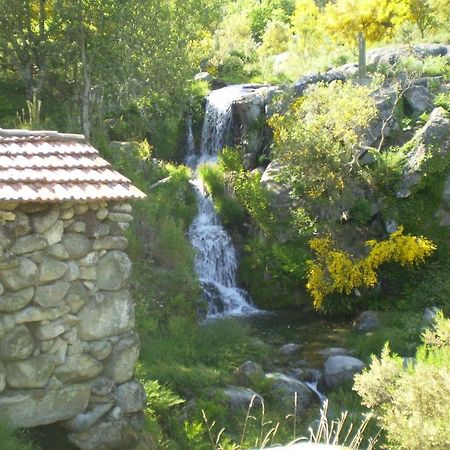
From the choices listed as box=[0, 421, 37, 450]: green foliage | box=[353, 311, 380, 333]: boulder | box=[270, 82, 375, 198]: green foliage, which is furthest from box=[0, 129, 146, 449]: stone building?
box=[270, 82, 375, 198]: green foliage

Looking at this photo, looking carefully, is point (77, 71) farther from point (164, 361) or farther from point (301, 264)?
point (164, 361)

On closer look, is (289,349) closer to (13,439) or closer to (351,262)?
(351,262)

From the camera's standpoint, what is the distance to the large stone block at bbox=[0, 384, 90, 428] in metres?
4.59

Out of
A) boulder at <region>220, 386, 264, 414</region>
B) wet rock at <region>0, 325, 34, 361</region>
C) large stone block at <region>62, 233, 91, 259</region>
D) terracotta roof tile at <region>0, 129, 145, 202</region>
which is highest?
terracotta roof tile at <region>0, 129, 145, 202</region>

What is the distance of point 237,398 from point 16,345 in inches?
128

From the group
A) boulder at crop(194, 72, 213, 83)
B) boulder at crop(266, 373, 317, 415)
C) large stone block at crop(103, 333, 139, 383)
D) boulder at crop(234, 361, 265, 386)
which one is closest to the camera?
large stone block at crop(103, 333, 139, 383)

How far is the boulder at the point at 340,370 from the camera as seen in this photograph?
27.6 feet

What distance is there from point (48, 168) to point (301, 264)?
8101 millimetres

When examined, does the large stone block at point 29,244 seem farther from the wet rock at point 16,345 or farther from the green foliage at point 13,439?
the green foliage at point 13,439

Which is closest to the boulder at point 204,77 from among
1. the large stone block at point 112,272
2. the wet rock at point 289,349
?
the wet rock at point 289,349

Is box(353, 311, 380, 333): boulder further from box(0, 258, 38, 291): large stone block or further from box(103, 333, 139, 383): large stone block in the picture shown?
box(0, 258, 38, 291): large stone block

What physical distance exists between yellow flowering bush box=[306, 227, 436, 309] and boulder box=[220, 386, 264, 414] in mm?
4649

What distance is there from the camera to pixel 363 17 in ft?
76.1

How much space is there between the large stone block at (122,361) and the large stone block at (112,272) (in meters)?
0.48
